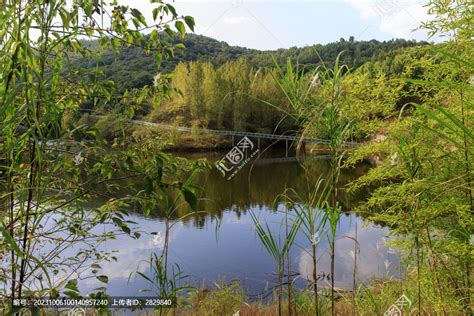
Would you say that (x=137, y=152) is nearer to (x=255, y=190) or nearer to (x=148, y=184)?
(x=148, y=184)

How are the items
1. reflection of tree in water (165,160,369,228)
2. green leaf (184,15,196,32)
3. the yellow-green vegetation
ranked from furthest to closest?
reflection of tree in water (165,160,369,228) < green leaf (184,15,196,32) < the yellow-green vegetation

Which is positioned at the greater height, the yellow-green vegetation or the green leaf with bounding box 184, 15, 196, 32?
the green leaf with bounding box 184, 15, 196, 32

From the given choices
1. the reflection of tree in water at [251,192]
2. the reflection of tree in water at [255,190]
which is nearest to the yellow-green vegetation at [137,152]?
the reflection of tree in water at [251,192]

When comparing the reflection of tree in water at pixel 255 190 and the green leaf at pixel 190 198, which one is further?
the reflection of tree in water at pixel 255 190

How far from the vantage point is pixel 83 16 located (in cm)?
96

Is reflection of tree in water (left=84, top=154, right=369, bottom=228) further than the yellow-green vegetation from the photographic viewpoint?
Yes

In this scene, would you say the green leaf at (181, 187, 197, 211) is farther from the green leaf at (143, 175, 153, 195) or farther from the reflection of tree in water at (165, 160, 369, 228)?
the reflection of tree in water at (165, 160, 369, 228)

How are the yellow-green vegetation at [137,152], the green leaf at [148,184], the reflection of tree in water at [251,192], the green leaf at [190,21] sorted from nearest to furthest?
the yellow-green vegetation at [137,152], the green leaf at [148,184], the green leaf at [190,21], the reflection of tree in water at [251,192]

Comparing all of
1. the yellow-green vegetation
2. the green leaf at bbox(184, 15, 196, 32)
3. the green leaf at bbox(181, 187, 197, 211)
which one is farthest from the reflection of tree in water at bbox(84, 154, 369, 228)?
the green leaf at bbox(181, 187, 197, 211)

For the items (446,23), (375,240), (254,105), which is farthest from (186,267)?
(254,105)

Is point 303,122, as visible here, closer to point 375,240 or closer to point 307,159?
point 307,159

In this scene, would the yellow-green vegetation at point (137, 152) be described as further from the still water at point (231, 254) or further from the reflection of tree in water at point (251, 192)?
the reflection of tree in water at point (251, 192)

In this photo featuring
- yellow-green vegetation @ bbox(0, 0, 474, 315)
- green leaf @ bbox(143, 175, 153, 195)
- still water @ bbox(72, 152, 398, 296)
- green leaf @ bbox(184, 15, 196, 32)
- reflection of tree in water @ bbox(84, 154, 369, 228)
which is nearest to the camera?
yellow-green vegetation @ bbox(0, 0, 474, 315)

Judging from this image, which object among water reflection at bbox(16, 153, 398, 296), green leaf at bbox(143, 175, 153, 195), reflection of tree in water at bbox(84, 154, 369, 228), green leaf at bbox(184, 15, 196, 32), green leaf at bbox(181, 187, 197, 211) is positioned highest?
green leaf at bbox(184, 15, 196, 32)
